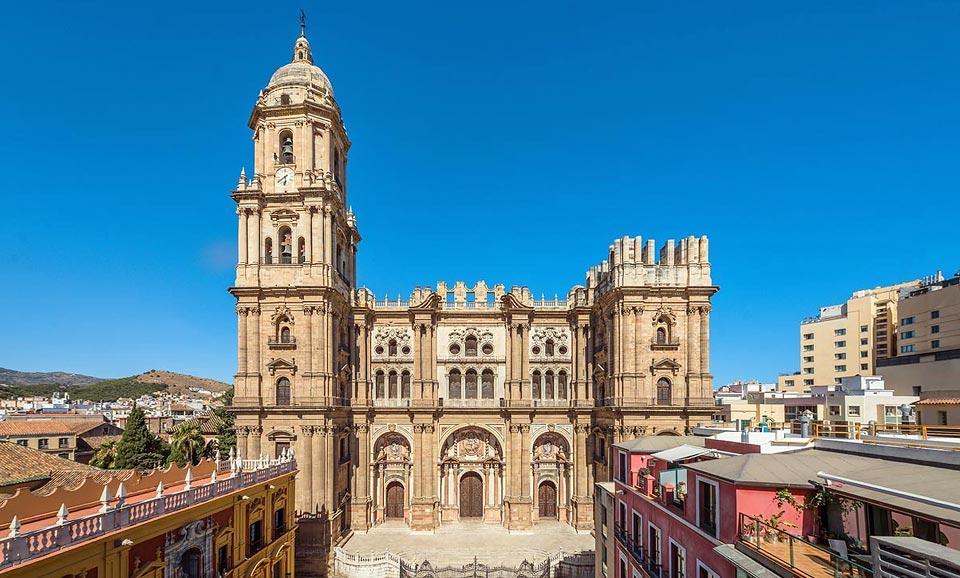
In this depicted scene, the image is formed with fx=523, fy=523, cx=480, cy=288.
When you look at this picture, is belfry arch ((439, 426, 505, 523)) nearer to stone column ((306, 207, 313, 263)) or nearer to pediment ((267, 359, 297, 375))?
pediment ((267, 359, 297, 375))

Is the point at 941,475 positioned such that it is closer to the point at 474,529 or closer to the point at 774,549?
the point at 774,549

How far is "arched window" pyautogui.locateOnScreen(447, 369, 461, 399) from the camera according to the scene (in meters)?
43.7

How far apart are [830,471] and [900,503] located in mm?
3342

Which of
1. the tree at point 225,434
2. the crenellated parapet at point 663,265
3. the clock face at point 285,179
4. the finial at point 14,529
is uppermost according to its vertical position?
the clock face at point 285,179

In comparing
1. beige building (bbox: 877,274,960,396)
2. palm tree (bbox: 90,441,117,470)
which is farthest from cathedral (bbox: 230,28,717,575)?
beige building (bbox: 877,274,960,396)

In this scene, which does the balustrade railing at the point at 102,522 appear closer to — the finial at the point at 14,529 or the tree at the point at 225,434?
the finial at the point at 14,529

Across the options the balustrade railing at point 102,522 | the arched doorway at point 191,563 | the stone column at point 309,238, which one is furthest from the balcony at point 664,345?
the arched doorway at point 191,563

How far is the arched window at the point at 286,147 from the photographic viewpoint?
39.1 m

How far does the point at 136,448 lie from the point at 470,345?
30.5 meters

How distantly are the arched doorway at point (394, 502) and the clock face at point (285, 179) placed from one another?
2489 cm

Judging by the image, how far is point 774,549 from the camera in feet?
40.4

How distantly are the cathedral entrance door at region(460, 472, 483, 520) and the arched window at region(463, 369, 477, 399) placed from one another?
6.34 m

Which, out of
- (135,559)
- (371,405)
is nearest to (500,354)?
(371,405)

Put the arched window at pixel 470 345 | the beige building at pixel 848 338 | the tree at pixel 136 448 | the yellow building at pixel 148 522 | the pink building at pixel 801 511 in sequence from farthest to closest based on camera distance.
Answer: the beige building at pixel 848 338 → the tree at pixel 136 448 → the arched window at pixel 470 345 → the yellow building at pixel 148 522 → the pink building at pixel 801 511
